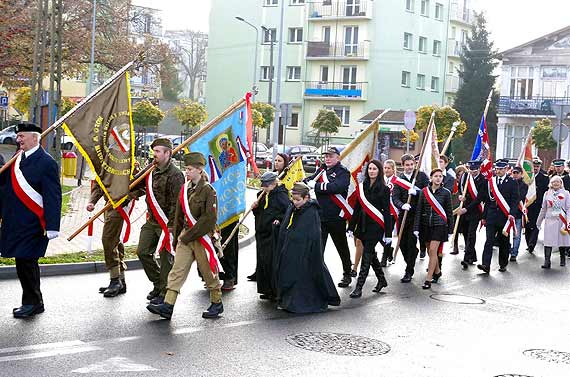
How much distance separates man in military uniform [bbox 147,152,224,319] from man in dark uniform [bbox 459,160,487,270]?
676cm

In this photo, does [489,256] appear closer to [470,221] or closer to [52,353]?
[470,221]

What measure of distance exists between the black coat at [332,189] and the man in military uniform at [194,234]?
3.03 meters

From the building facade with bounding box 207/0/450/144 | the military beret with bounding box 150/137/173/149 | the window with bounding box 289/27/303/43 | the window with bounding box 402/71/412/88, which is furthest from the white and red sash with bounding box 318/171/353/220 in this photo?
the window with bounding box 289/27/303/43

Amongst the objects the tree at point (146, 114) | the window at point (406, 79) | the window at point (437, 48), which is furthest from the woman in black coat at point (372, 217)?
the window at point (437, 48)

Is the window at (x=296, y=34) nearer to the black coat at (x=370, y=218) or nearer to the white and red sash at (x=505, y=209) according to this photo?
the white and red sash at (x=505, y=209)

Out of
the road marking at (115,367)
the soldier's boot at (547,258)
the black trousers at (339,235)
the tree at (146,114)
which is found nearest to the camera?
the road marking at (115,367)

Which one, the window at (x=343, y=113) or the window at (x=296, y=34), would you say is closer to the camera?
the window at (x=343, y=113)

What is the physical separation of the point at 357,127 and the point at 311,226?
53087mm

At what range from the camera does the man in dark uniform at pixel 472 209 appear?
15.2m

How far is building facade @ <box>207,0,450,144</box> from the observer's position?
207 ft

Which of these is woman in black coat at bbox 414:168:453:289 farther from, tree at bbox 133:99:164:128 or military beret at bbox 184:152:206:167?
tree at bbox 133:99:164:128

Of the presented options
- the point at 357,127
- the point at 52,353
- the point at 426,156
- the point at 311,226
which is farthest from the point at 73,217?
the point at 357,127

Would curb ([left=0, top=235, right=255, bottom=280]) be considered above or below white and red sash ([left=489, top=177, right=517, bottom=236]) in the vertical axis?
below

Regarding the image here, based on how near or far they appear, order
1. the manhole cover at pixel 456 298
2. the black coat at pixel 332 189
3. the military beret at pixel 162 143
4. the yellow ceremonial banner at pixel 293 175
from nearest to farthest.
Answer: the military beret at pixel 162 143
the manhole cover at pixel 456 298
the black coat at pixel 332 189
the yellow ceremonial banner at pixel 293 175
